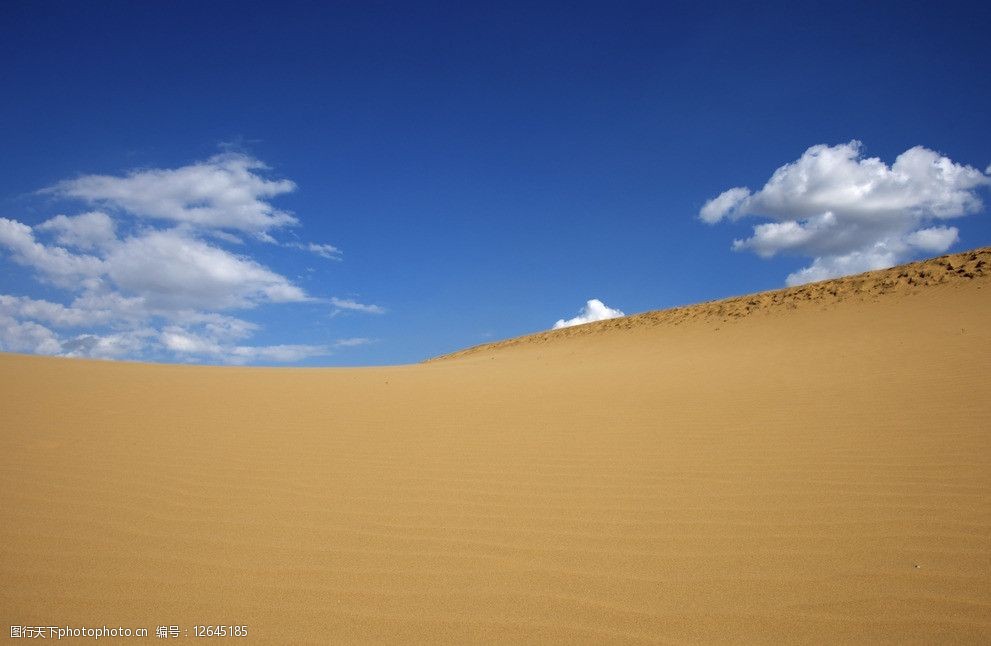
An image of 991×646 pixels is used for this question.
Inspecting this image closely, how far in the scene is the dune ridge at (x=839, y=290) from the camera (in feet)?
52.5

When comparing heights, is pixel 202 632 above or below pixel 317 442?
below

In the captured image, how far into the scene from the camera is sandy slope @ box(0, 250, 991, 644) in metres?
2.32

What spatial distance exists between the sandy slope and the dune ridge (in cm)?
1168

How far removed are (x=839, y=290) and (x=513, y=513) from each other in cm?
1878

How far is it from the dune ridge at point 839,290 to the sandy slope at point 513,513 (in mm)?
11678

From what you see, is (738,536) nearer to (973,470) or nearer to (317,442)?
(973,470)

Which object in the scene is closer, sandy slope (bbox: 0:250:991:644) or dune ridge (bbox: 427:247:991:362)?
sandy slope (bbox: 0:250:991:644)

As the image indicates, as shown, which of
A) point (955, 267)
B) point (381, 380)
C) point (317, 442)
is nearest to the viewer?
point (317, 442)

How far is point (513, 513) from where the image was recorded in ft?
10.9

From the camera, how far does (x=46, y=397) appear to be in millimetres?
6387

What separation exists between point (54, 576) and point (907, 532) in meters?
4.35

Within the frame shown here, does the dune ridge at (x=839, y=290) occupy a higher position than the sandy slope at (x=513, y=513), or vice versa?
the dune ridge at (x=839, y=290)

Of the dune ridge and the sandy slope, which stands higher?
the dune ridge

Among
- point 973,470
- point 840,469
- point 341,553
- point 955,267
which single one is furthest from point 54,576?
point 955,267
